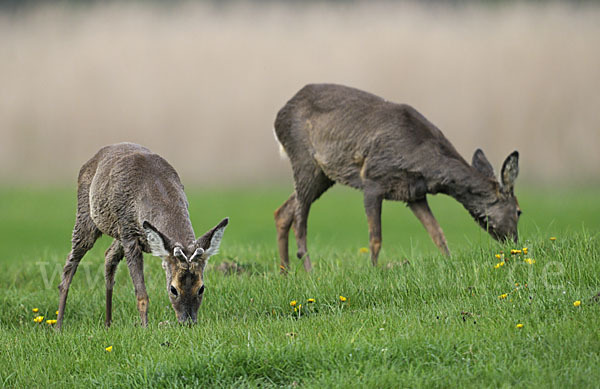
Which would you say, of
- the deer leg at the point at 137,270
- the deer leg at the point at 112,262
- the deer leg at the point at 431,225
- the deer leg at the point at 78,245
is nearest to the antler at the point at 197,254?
the deer leg at the point at 137,270

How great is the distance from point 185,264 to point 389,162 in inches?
155

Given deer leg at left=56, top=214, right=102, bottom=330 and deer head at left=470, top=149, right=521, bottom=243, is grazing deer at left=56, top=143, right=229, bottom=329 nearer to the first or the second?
deer leg at left=56, top=214, right=102, bottom=330

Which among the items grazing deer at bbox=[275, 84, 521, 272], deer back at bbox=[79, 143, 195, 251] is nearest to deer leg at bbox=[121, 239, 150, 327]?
deer back at bbox=[79, 143, 195, 251]

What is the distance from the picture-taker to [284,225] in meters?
11.3

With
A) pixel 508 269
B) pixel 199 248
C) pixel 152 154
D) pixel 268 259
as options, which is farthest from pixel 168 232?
pixel 268 259

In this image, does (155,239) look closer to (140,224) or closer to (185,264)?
(185,264)

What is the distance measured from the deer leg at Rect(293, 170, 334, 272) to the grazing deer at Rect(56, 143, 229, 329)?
303 centimetres

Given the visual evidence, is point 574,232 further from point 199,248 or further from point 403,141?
point 199,248

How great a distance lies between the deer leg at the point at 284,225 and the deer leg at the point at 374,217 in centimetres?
148

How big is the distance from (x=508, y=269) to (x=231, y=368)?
10.6 feet

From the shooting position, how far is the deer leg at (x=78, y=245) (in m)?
8.56

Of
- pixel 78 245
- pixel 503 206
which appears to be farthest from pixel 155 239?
pixel 503 206

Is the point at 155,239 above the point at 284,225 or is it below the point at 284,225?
above

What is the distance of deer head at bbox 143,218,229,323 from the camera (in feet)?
22.3
